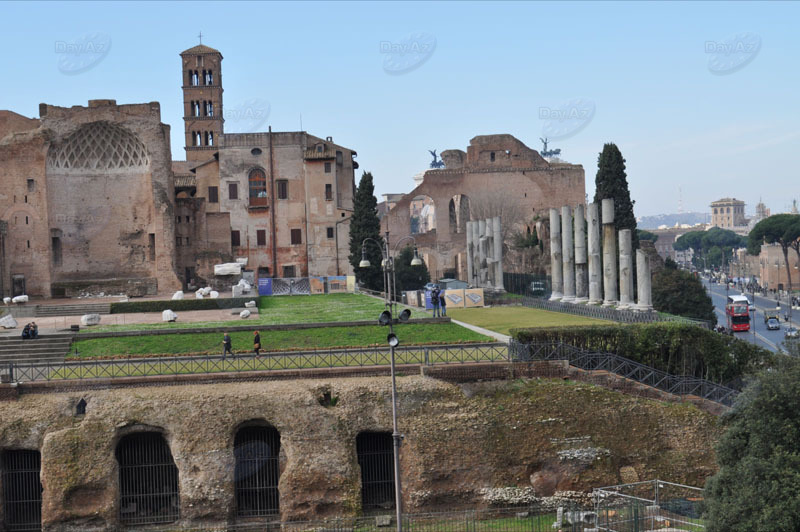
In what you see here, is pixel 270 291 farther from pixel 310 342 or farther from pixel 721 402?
pixel 721 402

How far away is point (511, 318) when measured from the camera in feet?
140

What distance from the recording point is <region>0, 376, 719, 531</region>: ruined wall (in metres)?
27.3

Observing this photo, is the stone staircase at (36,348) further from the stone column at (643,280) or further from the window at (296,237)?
the window at (296,237)

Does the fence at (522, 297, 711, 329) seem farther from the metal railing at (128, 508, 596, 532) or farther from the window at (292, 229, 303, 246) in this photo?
the window at (292, 229, 303, 246)

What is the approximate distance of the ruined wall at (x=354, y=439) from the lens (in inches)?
1077

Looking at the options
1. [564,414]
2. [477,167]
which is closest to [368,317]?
[564,414]

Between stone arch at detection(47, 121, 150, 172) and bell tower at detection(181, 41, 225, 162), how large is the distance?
26.5 m

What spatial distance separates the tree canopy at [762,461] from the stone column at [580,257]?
909 inches

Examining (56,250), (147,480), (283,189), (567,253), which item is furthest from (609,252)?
(56,250)

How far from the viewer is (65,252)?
194 ft

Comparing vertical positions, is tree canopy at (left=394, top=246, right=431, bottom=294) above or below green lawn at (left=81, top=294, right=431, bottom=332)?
above

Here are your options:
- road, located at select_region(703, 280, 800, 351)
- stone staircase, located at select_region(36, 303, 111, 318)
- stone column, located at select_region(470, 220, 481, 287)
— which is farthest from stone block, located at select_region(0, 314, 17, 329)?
stone column, located at select_region(470, 220, 481, 287)

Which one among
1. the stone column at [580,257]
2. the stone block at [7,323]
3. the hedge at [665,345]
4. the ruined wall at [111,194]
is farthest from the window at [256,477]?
the ruined wall at [111,194]

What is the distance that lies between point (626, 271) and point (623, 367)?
13.0m
